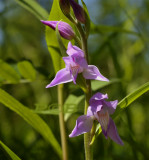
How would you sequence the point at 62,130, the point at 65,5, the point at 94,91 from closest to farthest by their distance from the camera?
1. the point at 65,5
2. the point at 62,130
3. the point at 94,91

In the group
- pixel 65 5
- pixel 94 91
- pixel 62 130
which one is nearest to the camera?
pixel 65 5

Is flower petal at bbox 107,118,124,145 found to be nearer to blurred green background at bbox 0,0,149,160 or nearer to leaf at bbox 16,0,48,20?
blurred green background at bbox 0,0,149,160

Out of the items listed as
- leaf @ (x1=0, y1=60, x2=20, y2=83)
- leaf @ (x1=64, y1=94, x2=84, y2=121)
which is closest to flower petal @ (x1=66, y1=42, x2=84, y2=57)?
leaf @ (x1=64, y1=94, x2=84, y2=121)

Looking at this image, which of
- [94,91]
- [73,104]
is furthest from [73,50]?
[94,91]

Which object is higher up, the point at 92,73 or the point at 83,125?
the point at 92,73

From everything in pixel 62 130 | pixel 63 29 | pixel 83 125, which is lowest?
pixel 62 130

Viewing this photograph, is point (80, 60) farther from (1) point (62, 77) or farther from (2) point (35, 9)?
(2) point (35, 9)

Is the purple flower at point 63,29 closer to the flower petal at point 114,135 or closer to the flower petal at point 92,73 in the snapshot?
the flower petal at point 92,73
